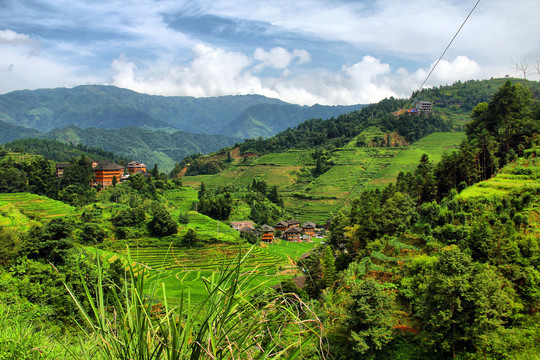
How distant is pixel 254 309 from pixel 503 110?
29.1 metres

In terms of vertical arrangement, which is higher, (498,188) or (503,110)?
(503,110)

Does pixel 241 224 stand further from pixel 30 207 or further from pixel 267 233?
pixel 30 207

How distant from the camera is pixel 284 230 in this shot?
53000mm

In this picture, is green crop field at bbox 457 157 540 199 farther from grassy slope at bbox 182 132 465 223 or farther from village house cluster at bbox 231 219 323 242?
village house cluster at bbox 231 219 323 242

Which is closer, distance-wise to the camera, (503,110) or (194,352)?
(194,352)

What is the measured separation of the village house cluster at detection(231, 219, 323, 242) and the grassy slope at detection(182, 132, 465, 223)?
3.14 meters

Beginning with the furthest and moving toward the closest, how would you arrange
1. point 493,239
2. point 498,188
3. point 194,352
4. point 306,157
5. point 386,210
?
point 306,157
point 386,210
point 498,188
point 493,239
point 194,352

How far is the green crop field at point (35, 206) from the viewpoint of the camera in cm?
3338

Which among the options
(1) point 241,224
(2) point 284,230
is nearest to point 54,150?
(1) point 241,224

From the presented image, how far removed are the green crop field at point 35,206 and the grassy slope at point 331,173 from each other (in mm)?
34900

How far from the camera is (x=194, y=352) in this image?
7.72 feet

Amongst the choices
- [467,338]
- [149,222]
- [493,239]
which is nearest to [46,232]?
[149,222]

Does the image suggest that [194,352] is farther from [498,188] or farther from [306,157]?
[306,157]

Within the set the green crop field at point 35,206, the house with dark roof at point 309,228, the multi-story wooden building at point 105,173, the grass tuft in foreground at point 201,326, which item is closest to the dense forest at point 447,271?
the grass tuft in foreground at point 201,326
